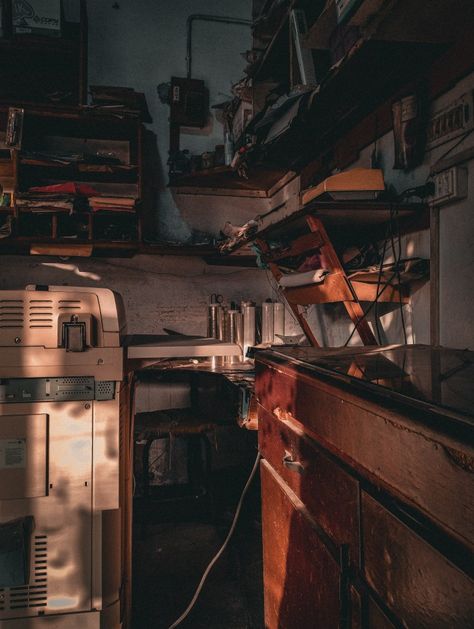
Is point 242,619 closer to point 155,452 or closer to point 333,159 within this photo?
point 155,452

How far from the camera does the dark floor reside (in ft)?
6.20

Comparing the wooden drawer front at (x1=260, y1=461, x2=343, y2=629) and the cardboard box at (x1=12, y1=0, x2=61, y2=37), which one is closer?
the wooden drawer front at (x1=260, y1=461, x2=343, y2=629)

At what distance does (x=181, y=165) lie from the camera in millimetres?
3066

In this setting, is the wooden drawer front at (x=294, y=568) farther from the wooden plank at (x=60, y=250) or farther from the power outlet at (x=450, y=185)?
the wooden plank at (x=60, y=250)

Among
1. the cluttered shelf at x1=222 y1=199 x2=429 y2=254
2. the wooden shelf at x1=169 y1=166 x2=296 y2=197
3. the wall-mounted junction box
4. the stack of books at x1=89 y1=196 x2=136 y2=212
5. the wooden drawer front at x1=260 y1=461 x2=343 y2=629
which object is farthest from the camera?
the wooden shelf at x1=169 y1=166 x2=296 y2=197

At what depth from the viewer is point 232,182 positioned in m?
3.17

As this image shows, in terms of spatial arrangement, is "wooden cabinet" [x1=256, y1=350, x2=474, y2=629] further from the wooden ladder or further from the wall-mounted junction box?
the wall-mounted junction box

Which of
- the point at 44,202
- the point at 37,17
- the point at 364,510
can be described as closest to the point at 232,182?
the point at 44,202

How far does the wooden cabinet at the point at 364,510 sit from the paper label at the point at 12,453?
0.81 metres

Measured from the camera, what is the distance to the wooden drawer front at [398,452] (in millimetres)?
483

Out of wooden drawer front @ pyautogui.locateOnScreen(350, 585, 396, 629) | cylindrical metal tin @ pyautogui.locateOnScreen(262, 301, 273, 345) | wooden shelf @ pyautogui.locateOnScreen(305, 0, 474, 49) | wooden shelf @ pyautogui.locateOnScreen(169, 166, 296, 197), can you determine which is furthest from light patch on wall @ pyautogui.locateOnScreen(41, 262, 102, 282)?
wooden drawer front @ pyautogui.locateOnScreen(350, 585, 396, 629)

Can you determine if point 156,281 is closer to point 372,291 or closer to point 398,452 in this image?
point 372,291

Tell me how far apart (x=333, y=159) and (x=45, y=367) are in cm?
168

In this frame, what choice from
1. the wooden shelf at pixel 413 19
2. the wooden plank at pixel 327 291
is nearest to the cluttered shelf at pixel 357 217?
the wooden plank at pixel 327 291
